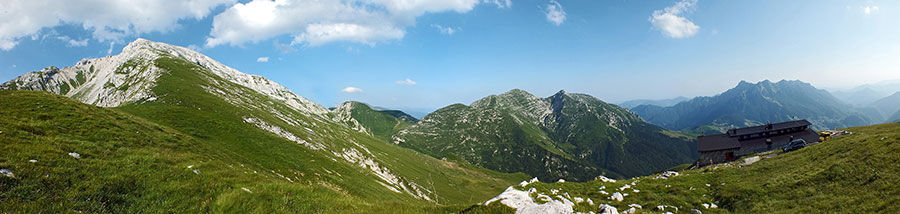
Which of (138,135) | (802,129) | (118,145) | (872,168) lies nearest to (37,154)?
(118,145)

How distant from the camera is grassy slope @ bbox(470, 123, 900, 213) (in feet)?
57.8

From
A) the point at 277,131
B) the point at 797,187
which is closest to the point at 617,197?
the point at 797,187

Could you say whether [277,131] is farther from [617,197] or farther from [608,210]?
[608,210]

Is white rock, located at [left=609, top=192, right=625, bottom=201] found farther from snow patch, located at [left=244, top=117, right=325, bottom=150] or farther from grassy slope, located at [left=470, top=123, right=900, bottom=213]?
snow patch, located at [left=244, top=117, right=325, bottom=150]

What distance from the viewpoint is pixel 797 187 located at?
73.5 feet

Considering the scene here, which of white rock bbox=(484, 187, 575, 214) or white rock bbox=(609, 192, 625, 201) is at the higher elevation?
white rock bbox=(484, 187, 575, 214)

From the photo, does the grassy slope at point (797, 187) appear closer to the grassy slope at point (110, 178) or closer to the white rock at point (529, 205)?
the white rock at point (529, 205)

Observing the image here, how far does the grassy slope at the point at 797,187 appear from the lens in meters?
17.6

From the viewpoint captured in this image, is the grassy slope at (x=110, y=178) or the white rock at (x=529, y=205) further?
the white rock at (x=529, y=205)

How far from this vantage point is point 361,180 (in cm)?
6494

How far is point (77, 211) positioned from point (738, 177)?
47138 millimetres

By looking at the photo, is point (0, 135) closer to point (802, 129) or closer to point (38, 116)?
point (38, 116)

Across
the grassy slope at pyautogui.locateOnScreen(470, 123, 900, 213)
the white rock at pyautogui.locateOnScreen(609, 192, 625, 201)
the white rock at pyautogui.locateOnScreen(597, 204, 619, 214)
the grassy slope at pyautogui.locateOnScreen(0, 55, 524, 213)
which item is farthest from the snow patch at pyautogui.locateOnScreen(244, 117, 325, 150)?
the white rock at pyautogui.locateOnScreen(597, 204, 619, 214)

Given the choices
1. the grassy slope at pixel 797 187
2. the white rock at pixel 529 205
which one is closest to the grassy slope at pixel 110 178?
the white rock at pixel 529 205
